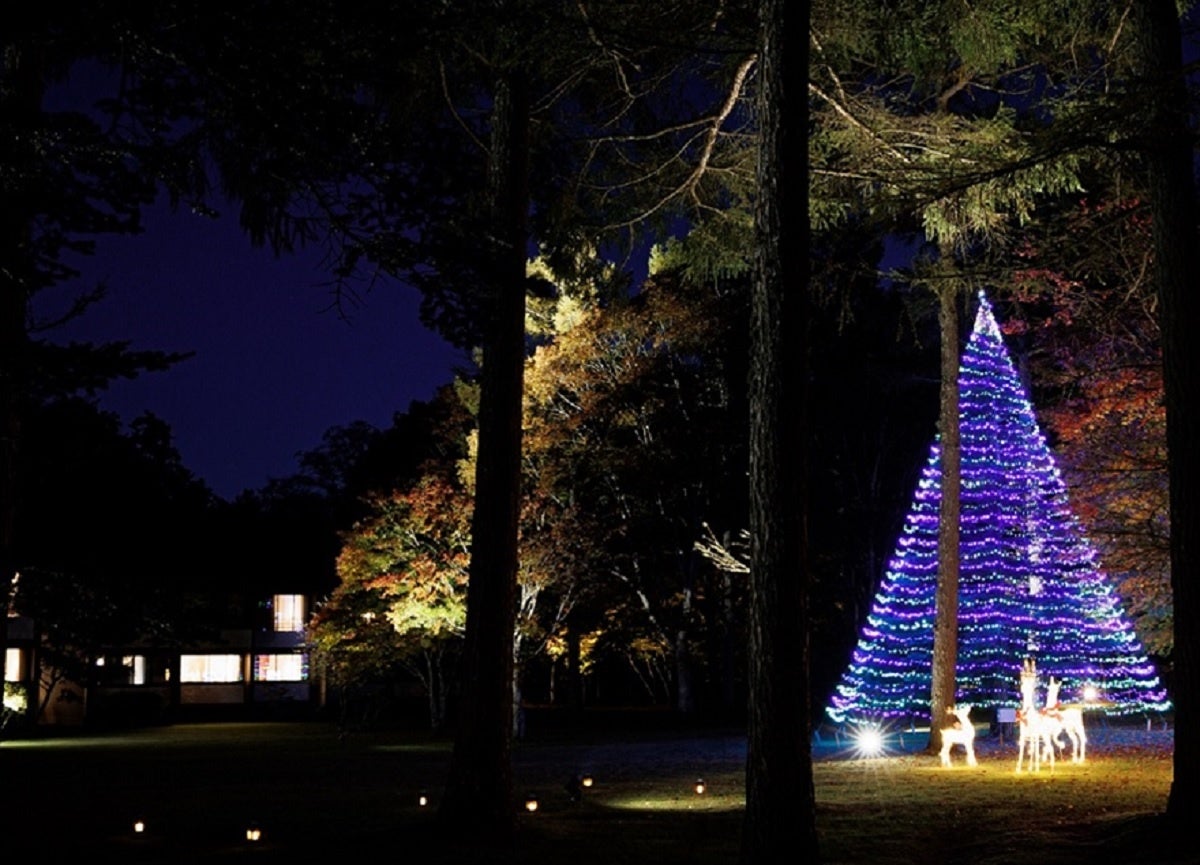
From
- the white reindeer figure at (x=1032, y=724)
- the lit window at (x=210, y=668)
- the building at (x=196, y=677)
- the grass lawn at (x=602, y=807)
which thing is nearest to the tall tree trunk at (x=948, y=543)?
the grass lawn at (x=602, y=807)

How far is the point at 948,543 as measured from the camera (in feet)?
64.9

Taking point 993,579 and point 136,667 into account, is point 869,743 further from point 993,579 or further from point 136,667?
point 136,667

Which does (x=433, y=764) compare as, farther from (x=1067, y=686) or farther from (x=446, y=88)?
(x=446, y=88)

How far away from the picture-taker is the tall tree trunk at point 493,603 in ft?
34.9

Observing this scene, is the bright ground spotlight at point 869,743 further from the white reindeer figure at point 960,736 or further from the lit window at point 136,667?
the lit window at point 136,667

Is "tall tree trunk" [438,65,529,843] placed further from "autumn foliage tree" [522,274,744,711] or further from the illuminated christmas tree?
"autumn foliage tree" [522,274,744,711]

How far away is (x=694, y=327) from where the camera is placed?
1132 inches

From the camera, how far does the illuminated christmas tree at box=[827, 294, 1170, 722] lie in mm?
20344

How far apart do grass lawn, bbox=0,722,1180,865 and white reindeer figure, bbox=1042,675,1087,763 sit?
33 centimetres

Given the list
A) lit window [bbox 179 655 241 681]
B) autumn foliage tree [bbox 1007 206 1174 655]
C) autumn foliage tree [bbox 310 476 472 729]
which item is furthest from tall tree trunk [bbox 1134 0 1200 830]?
lit window [bbox 179 655 241 681]

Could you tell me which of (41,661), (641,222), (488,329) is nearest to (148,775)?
(641,222)

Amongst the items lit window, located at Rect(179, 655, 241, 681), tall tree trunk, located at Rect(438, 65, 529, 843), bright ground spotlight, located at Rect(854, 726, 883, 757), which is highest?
tall tree trunk, located at Rect(438, 65, 529, 843)

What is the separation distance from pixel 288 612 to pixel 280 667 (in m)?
1.83

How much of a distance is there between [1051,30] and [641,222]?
14.1 feet
